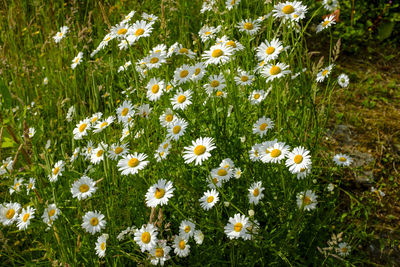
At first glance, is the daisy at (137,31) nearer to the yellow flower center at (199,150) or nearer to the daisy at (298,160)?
the yellow flower center at (199,150)

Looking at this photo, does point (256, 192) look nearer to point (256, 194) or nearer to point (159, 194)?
point (256, 194)

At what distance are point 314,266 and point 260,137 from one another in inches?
27.3

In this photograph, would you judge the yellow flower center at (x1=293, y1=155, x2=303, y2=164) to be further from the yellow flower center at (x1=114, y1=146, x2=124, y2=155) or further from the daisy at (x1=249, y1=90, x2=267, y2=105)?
the yellow flower center at (x1=114, y1=146, x2=124, y2=155)

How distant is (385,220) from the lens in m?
2.14

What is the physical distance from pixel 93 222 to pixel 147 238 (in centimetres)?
32

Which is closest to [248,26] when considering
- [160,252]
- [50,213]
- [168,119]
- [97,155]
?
[168,119]

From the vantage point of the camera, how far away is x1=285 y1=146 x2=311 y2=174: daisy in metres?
1.47

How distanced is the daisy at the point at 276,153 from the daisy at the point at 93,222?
0.75m

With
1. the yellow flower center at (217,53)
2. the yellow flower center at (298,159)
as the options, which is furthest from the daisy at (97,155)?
the yellow flower center at (298,159)

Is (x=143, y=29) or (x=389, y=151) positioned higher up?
(x=143, y=29)

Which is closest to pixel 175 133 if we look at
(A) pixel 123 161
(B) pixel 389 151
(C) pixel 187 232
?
(A) pixel 123 161

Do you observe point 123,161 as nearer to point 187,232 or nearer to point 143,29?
point 187,232

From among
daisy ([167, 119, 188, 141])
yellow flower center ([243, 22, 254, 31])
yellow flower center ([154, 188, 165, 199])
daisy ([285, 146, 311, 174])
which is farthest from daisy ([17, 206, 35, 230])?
yellow flower center ([243, 22, 254, 31])

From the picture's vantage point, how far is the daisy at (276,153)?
1.51 m
